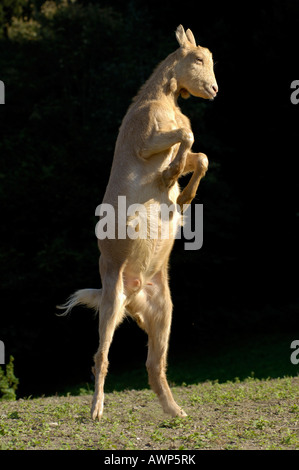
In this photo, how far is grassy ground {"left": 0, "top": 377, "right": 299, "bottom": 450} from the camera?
5434 mm

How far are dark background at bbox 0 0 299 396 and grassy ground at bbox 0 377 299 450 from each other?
1065cm

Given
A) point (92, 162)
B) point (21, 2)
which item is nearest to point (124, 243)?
point (92, 162)

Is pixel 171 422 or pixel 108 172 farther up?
pixel 108 172

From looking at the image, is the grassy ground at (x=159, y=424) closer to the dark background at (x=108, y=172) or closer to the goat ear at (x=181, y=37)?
the goat ear at (x=181, y=37)

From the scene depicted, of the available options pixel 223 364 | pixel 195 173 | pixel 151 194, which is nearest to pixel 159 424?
pixel 151 194

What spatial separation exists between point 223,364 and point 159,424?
39.3 feet

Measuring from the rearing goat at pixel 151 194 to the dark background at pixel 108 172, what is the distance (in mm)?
11509

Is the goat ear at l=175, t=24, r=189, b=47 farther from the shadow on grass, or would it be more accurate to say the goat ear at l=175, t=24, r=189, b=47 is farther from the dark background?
the dark background

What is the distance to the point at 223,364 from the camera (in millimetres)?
18031

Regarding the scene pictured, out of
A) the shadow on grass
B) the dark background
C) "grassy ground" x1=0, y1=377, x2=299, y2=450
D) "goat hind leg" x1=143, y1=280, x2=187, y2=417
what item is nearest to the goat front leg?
"goat hind leg" x1=143, y1=280, x2=187, y2=417

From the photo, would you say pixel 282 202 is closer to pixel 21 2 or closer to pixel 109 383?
pixel 109 383

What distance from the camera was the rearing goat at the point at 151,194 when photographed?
6.40 m

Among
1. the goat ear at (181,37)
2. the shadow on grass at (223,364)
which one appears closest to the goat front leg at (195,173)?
the goat ear at (181,37)

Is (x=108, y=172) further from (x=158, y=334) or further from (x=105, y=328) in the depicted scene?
(x=105, y=328)
